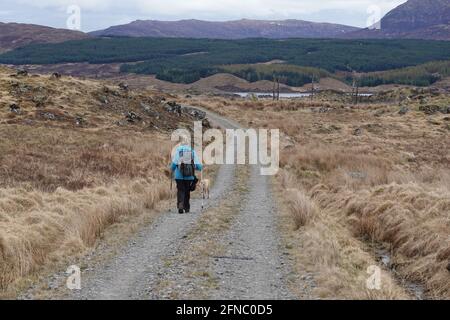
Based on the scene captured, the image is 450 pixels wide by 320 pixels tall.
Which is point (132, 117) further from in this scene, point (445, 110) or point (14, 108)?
point (445, 110)

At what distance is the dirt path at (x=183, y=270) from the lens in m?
7.76

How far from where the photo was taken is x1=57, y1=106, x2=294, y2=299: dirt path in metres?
7.76

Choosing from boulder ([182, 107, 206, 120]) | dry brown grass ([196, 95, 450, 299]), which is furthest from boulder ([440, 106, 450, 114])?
dry brown grass ([196, 95, 450, 299])

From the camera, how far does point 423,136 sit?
4859cm

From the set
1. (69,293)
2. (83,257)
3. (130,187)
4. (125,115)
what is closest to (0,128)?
(125,115)

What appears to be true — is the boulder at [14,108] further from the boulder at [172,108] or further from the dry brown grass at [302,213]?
the dry brown grass at [302,213]

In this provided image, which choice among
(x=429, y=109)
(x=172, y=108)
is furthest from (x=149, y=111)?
(x=429, y=109)

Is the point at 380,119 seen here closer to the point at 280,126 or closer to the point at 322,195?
the point at 280,126

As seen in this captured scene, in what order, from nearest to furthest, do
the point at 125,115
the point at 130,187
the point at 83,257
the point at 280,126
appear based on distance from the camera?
the point at 83,257, the point at 130,187, the point at 125,115, the point at 280,126

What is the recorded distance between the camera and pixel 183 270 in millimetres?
8820

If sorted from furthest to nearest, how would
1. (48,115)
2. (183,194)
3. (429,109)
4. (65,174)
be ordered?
1. (429,109)
2. (48,115)
3. (65,174)
4. (183,194)

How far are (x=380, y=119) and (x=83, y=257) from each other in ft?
193

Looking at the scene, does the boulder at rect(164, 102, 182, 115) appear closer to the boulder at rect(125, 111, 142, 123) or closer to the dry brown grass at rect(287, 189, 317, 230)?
the boulder at rect(125, 111, 142, 123)

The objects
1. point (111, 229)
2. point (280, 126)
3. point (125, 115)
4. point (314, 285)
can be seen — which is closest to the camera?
point (314, 285)
